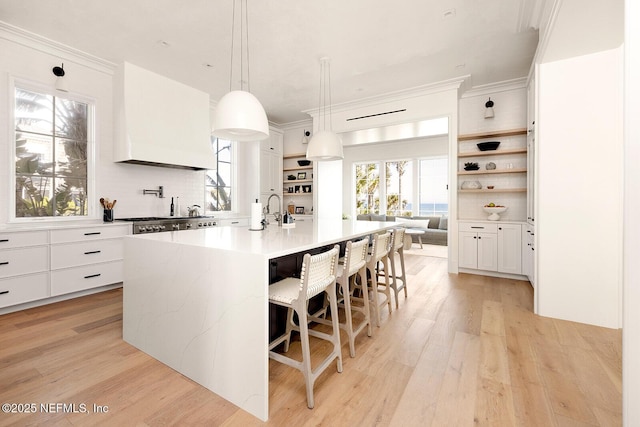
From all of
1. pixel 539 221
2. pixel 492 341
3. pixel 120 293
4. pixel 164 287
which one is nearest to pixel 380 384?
pixel 492 341

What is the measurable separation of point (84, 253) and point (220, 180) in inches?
103

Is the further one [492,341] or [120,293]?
[120,293]

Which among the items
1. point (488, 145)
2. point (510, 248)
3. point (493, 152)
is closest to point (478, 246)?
point (510, 248)

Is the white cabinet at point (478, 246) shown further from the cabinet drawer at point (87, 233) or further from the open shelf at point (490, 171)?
the cabinet drawer at point (87, 233)

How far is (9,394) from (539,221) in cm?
414

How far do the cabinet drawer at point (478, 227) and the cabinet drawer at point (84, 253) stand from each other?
461 cm

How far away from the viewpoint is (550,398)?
Result: 1.63m

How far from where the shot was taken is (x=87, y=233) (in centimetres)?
323

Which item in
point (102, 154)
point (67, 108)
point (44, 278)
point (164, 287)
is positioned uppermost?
point (67, 108)

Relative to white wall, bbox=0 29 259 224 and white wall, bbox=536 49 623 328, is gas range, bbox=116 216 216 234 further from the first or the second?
white wall, bbox=536 49 623 328

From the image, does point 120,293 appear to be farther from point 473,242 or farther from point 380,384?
point 473,242

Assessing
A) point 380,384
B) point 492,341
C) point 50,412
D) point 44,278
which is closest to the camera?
point 50,412

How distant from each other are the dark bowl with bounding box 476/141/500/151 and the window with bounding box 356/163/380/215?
415 centimetres

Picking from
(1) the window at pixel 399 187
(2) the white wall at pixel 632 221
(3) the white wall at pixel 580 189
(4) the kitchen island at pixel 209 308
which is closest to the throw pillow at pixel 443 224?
(1) the window at pixel 399 187
